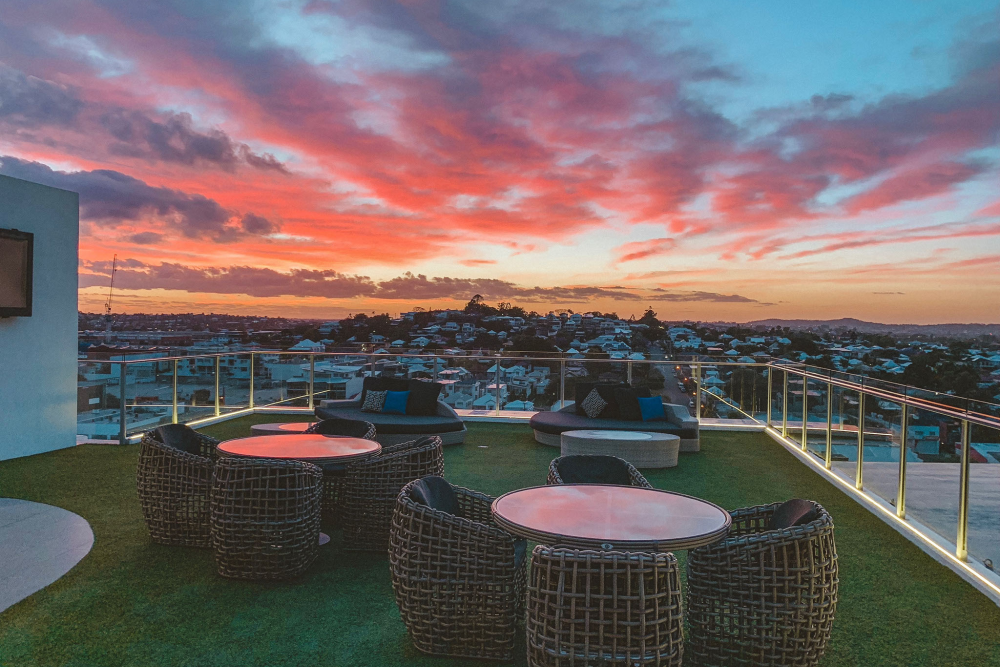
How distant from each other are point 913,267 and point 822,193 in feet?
6.01

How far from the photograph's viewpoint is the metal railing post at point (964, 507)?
3.71m

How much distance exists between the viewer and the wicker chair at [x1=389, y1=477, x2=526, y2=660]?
2539 mm

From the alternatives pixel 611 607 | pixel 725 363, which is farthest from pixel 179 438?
pixel 725 363

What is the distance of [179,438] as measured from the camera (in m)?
4.45

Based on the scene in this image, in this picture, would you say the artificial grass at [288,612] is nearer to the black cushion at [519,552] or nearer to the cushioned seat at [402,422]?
the black cushion at [519,552]

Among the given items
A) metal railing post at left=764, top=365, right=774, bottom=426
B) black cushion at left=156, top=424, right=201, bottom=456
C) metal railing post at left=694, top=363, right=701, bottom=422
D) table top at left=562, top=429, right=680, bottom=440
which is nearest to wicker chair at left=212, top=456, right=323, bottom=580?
black cushion at left=156, top=424, right=201, bottom=456

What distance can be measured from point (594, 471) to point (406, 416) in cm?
469

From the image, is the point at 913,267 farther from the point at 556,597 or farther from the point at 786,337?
the point at 556,597

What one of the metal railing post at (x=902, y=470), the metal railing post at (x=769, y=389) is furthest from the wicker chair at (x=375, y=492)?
the metal railing post at (x=769, y=389)

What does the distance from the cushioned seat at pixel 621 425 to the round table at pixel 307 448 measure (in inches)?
138

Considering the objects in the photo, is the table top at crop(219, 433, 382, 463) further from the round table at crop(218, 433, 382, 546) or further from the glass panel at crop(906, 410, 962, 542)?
the glass panel at crop(906, 410, 962, 542)

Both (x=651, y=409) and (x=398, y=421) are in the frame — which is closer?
(x=398, y=421)

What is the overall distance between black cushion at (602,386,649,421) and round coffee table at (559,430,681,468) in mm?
1009

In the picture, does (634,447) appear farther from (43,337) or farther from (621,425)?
(43,337)
